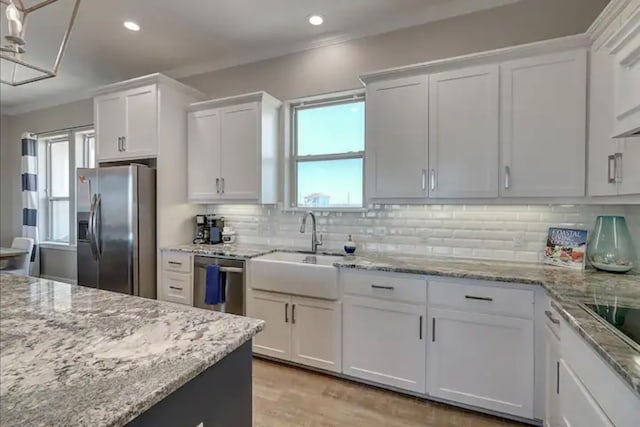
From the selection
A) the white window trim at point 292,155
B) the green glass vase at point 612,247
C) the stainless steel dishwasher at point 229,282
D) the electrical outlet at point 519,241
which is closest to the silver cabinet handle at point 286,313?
the stainless steel dishwasher at point 229,282

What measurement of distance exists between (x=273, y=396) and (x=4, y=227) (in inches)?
227

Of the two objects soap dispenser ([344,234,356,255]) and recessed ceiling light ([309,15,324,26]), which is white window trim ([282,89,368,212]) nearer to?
soap dispenser ([344,234,356,255])

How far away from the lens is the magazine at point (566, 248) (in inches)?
85.7

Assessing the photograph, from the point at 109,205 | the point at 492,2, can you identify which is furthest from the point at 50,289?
the point at 492,2

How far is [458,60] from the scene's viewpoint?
2330 millimetres

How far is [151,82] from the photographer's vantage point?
3234 mm

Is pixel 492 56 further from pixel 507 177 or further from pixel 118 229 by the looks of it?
pixel 118 229

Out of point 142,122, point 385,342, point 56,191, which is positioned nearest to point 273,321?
point 385,342

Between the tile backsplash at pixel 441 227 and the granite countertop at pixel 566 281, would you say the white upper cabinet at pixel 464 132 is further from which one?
the granite countertop at pixel 566 281

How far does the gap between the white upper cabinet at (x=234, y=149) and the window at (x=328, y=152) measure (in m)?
0.24

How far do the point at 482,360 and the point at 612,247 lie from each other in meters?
1.11

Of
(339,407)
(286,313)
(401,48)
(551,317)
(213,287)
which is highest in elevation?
(401,48)

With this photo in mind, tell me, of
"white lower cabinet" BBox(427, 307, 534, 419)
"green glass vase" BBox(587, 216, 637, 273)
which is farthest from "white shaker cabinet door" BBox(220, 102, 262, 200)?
"green glass vase" BBox(587, 216, 637, 273)

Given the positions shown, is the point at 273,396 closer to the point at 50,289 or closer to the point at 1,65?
the point at 50,289
